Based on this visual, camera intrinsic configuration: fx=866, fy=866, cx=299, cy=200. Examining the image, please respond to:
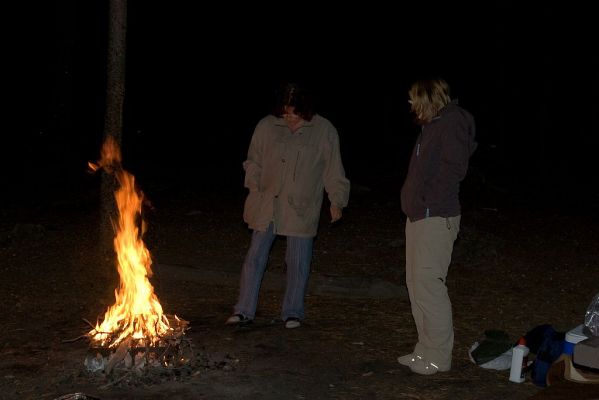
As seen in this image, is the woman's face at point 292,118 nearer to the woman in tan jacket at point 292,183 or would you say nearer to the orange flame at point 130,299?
the woman in tan jacket at point 292,183

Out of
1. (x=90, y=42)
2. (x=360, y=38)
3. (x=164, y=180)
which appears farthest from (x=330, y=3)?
(x=164, y=180)

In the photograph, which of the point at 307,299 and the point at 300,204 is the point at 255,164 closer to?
the point at 300,204

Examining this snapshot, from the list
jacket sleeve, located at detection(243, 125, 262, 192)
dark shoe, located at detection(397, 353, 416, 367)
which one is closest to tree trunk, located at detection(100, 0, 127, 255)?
jacket sleeve, located at detection(243, 125, 262, 192)

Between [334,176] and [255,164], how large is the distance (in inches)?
26.1

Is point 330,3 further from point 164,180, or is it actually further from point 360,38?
point 164,180

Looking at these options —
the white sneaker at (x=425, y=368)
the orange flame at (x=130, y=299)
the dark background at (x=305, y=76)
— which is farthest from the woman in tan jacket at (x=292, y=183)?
the dark background at (x=305, y=76)

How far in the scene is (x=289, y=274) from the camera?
720 cm

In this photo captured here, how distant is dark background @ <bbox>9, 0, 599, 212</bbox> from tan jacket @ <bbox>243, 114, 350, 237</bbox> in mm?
12578

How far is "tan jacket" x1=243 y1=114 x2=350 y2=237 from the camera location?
6.98m

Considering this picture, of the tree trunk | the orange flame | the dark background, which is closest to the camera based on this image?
the orange flame

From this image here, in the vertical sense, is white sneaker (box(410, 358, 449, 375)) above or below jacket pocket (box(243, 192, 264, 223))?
Result: below

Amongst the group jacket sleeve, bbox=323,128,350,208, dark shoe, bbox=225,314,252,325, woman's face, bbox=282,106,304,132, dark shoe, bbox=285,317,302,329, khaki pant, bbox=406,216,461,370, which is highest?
woman's face, bbox=282,106,304,132

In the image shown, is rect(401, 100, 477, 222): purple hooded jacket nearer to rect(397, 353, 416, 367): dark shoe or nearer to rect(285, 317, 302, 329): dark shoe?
rect(397, 353, 416, 367): dark shoe

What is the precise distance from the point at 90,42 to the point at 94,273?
23760mm
